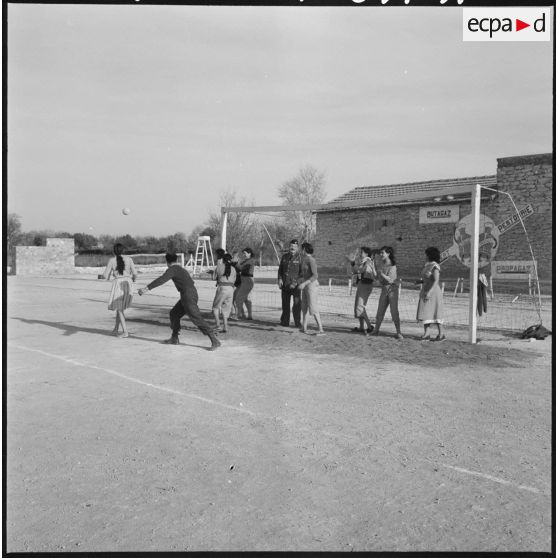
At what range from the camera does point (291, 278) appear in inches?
425

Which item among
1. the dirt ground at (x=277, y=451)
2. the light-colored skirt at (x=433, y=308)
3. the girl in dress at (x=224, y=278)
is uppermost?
the girl in dress at (x=224, y=278)

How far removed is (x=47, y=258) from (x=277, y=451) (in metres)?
36.0

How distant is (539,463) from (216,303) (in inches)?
271

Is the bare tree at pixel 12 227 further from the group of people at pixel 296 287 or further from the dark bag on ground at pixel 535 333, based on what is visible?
the dark bag on ground at pixel 535 333

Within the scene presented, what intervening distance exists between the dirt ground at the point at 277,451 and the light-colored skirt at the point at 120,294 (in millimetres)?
1343

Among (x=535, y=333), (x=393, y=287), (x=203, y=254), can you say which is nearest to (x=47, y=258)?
(x=203, y=254)

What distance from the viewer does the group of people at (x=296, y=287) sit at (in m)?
8.85

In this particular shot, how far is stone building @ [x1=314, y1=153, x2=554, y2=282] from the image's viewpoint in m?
19.0

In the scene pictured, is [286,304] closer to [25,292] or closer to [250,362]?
[250,362]

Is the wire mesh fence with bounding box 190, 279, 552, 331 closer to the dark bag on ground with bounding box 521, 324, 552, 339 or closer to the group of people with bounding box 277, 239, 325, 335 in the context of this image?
the dark bag on ground with bounding box 521, 324, 552, 339

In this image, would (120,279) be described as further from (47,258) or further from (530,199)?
(47,258)

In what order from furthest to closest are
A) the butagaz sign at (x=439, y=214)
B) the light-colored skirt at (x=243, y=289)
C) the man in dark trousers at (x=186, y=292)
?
1. the butagaz sign at (x=439, y=214)
2. the light-colored skirt at (x=243, y=289)
3. the man in dark trousers at (x=186, y=292)

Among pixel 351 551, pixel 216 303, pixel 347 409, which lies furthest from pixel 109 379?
pixel 351 551

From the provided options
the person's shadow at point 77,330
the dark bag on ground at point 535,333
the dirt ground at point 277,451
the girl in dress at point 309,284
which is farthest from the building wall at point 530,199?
the person's shadow at point 77,330
